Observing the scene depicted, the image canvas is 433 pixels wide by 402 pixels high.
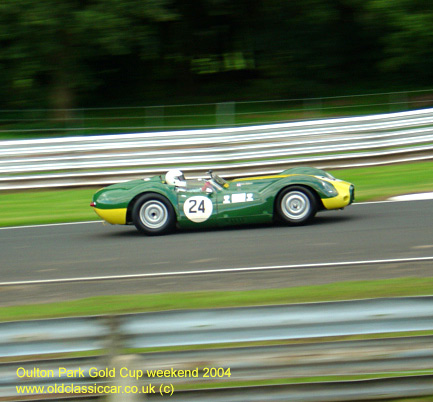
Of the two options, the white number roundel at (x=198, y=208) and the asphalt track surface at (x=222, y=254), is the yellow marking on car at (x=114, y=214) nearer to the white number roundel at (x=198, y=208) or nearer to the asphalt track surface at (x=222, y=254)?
the asphalt track surface at (x=222, y=254)

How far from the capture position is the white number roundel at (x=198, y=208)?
347 inches

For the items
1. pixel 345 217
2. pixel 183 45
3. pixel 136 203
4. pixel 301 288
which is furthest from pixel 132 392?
pixel 183 45

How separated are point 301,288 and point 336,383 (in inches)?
97.6

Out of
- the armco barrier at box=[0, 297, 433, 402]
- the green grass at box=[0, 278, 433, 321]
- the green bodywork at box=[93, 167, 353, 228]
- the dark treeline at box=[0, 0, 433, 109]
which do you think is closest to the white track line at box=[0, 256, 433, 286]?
the green grass at box=[0, 278, 433, 321]

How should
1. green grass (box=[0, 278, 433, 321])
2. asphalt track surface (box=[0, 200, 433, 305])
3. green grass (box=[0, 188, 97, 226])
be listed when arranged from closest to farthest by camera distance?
1. green grass (box=[0, 278, 433, 321])
2. asphalt track surface (box=[0, 200, 433, 305])
3. green grass (box=[0, 188, 97, 226])

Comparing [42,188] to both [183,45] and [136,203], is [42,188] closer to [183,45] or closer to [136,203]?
[136,203]

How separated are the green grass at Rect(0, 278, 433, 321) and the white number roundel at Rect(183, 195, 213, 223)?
258 cm

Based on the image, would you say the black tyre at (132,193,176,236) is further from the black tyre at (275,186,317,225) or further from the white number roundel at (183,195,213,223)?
the black tyre at (275,186,317,225)

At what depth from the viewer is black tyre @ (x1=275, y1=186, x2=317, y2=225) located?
8.79m

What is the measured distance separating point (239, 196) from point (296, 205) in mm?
770

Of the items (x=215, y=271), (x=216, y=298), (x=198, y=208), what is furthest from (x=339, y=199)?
(x=216, y=298)

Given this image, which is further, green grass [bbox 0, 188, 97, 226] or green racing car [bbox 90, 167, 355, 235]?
green grass [bbox 0, 188, 97, 226]

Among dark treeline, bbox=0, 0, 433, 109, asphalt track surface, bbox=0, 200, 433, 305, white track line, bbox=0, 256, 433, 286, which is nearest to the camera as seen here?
asphalt track surface, bbox=0, 200, 433, 305

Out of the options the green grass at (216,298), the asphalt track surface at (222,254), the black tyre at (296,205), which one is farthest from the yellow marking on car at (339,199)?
the green grass at (216,298)
